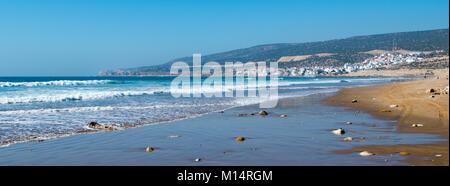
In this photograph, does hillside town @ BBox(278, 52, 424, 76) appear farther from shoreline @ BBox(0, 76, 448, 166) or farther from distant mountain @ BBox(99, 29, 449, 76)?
shoreline @ BBox(0, 76, 448, 166)

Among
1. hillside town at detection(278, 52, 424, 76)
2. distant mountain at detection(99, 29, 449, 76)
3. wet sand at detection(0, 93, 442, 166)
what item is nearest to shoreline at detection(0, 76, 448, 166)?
wet sand at detection(0, 93, 442, 166)

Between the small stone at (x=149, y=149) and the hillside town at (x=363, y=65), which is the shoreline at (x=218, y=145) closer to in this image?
the small stone at (x=149, y=149)

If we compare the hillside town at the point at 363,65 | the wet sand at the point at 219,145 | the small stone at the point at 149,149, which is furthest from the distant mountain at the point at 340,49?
the small stone at the point at 149,149

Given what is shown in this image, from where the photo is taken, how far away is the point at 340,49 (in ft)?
549

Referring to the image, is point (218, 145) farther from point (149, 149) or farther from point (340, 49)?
point (340, 49)

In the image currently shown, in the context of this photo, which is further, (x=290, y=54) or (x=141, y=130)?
(x=290, y=54)

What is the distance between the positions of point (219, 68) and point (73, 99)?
378 ft

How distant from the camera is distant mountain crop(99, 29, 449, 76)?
14300 cm

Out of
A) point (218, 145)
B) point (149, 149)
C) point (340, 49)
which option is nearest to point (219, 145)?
point (218, 145)

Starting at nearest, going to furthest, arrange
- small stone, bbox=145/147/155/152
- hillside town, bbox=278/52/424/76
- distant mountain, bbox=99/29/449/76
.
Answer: small stone, bbox=145/147/155/152, hillside town, bbox=278/52/424/76, distant mountain, bbox=99/29/449/76
